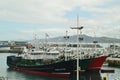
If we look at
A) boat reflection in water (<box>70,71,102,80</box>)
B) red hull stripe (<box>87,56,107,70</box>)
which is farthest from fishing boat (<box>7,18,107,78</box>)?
boat reflection in water (<box>70,71,102,80</box>)

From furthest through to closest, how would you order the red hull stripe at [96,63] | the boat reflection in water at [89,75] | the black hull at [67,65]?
the red hull stripe at [96,63], the black hull at [67,65], the boat reflection in water at [89,75]

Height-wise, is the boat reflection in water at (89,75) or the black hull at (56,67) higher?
the black hull at (56,67)

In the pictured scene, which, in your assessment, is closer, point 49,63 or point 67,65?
point 67,65

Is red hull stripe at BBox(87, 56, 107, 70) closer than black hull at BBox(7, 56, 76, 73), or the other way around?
black hull at BBox(7, 56, 76, 73)

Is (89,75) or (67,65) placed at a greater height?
(67,65)

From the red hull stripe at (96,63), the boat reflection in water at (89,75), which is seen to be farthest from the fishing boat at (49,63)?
the boat reflection in water at (89,75)

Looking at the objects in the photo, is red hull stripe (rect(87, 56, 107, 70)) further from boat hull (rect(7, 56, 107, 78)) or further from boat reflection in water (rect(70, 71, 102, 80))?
boat reflection in water (rect(70, 71, 102, 80))

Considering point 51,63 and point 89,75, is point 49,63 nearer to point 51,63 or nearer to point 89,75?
point 51,63

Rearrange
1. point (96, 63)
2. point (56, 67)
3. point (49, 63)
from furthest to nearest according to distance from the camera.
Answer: point (49, 63) → point (96, 63) → point (56, 67)

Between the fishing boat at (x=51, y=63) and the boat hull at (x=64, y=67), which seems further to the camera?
the fishing boat at (x=51, y=63)

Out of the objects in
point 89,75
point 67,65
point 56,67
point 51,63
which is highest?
point 51,63

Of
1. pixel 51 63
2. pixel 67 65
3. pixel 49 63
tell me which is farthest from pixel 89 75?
pixel 49 63

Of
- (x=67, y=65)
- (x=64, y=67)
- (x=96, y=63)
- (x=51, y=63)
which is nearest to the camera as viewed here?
(x=67, y=65)

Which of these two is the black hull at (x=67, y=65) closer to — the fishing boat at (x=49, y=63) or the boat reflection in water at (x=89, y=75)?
the fishing boat at (x=49, y=63)
